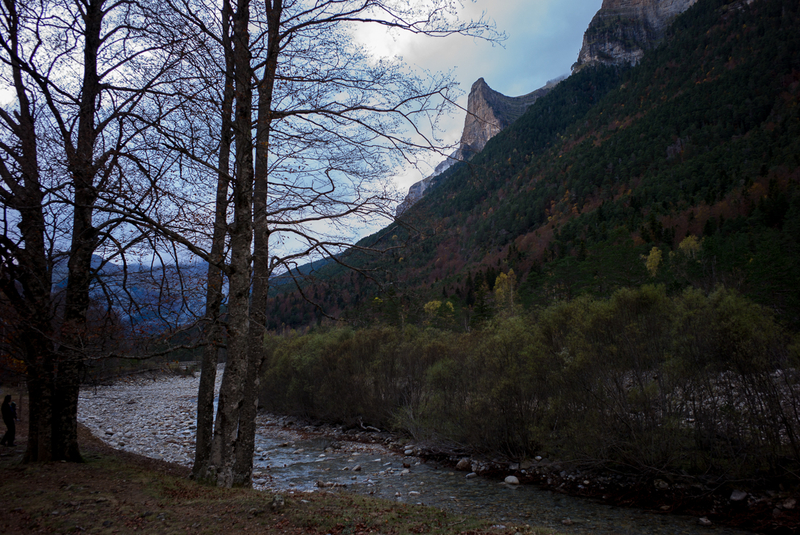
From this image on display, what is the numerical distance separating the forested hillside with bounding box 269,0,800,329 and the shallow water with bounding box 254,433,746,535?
5289 mm

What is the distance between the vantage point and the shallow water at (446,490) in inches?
372

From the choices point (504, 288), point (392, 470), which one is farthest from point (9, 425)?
point (504, 288)

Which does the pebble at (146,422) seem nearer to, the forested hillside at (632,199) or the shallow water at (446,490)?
the shallow water at (446,490)

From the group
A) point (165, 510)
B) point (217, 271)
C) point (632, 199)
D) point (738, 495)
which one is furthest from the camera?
point (632, 199)

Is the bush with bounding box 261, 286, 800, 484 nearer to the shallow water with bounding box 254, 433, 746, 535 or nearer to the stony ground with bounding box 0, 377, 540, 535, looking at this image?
the shallow water with bounding box 254, 433, 746, 535

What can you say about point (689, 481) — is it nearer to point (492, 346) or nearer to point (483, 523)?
point (492, 346)

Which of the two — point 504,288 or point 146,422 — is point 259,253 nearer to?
point 146,422

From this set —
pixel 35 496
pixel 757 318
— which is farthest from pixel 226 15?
pixel 757 318

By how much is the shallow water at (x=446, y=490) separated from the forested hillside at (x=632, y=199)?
17.4ft

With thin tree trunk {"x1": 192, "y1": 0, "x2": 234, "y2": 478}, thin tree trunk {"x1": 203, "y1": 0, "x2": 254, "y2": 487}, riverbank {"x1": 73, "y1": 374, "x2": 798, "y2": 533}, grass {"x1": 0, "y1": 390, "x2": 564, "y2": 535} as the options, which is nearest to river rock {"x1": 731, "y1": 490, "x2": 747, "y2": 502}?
riverbank {"x1": 73, "y1": 374, "x2": 798, "y2": 533}

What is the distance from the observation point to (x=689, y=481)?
10922mm

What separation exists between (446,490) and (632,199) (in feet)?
284

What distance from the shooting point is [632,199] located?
8356 centimetres

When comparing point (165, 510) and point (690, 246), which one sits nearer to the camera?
point (165, 510)
